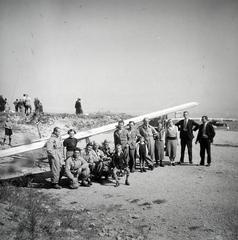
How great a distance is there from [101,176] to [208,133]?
4.14 meters

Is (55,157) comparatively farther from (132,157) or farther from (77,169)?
(132,157)

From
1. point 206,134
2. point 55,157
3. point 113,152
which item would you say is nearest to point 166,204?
point 113,152

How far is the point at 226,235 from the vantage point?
4688mm

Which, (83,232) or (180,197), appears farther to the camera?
(180,197)

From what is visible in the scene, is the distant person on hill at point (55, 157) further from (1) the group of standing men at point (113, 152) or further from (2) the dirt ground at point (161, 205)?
(2) the dirt ground at point (161, 205)

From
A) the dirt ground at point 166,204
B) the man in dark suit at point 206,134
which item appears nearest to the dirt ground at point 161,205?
the dirt ground at point 166,204

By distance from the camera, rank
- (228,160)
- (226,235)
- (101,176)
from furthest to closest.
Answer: (228,160)
(101,176)
(226,235)

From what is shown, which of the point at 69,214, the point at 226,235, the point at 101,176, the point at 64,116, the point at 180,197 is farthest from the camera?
the point at 64,116

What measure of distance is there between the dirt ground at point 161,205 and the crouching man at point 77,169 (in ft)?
0.88

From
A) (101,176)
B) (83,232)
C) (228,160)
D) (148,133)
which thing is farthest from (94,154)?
(228,160)

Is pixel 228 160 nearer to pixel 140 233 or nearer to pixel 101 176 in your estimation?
pixel 101 176

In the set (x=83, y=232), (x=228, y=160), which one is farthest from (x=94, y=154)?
(x=228, y=160)

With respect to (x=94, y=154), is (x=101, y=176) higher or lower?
lower

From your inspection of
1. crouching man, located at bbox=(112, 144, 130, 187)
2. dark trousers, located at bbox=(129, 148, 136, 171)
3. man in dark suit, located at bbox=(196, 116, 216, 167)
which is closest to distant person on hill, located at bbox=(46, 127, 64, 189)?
crouching man, located at bbox=(112, 144, 130, 187)
